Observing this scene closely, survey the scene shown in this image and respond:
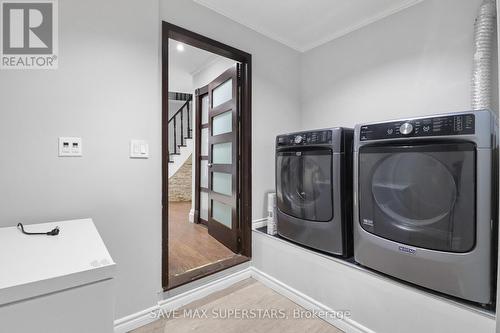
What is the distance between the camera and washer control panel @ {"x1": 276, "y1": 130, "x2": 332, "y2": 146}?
68.6 inches

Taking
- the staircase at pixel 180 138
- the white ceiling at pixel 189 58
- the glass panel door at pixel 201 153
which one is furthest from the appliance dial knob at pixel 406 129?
the staircase at pixel 180 138

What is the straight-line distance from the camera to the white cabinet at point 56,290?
60cm

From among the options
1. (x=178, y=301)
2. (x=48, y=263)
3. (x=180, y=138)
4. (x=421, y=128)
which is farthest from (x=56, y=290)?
(x=180, y=138)

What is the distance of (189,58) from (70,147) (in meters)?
2.62

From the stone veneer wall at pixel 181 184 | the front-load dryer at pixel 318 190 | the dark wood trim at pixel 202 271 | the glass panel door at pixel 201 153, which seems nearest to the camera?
the front-load dryer at pixel 318 190

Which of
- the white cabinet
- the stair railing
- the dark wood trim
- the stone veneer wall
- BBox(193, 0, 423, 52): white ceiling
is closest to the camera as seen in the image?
the white cabinet

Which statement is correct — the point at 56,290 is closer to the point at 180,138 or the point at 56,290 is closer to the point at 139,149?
the point at 139,149

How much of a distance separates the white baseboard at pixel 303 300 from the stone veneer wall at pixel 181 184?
4248mm

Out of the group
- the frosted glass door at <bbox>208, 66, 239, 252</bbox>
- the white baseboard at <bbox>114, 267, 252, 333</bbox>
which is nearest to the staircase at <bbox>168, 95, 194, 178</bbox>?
the frosted glass door at <bbox>208, 66, 239, 252</bbox>

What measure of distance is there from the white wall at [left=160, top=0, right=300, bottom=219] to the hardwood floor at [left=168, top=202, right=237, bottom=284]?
0.69m

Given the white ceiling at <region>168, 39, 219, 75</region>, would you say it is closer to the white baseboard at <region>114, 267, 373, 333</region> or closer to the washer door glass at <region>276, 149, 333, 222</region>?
the washer door glass at <region>276, 149, 333, 222</region>

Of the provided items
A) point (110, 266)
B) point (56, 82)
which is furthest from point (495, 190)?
point (56, 82)

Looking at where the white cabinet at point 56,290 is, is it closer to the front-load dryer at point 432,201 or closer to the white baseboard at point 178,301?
the white baseboard at point 178,301

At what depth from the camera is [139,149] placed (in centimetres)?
162
